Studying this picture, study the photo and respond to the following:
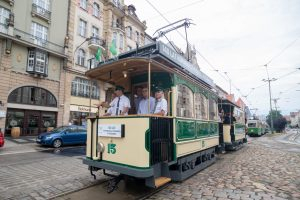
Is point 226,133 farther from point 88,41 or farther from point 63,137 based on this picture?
point 88,41

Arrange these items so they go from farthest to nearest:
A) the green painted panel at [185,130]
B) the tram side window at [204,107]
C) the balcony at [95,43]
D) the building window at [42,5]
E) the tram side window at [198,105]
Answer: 1. the balcony at [95,43]
2. the building window at [42,5]
3. the tram side window at [204,107]
4. the tram side window at [198,105]
5. the green painted panel at [185,130]

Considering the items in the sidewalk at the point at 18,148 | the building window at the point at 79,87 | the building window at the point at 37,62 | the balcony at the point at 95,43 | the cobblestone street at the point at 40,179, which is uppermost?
the balcony at the point at 95,43

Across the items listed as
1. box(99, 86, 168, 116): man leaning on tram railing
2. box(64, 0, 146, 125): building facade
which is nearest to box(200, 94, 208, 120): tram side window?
box(99, 86, 168, 116): man leaning on tram railing

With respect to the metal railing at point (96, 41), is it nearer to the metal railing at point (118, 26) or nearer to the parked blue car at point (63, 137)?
the metal railing at point (118, 26)

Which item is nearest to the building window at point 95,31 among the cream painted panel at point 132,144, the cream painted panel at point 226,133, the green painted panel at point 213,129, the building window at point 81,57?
the building window at point 81,57

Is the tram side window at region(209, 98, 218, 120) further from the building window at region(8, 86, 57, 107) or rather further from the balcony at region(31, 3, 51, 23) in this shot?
the balcony at region(31, 3, 51, 23)

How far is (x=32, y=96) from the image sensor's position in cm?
2052

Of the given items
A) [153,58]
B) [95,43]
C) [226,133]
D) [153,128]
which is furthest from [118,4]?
[153,128]

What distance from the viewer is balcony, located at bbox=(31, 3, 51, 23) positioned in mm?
21062

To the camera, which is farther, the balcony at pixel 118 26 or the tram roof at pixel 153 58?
the balcony at pixel 118 26

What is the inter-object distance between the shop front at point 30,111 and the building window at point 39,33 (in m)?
4.61

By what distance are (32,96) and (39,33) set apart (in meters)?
6.38

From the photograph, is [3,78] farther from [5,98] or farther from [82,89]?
[82,89]

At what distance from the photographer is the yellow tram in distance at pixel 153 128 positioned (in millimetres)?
4938
